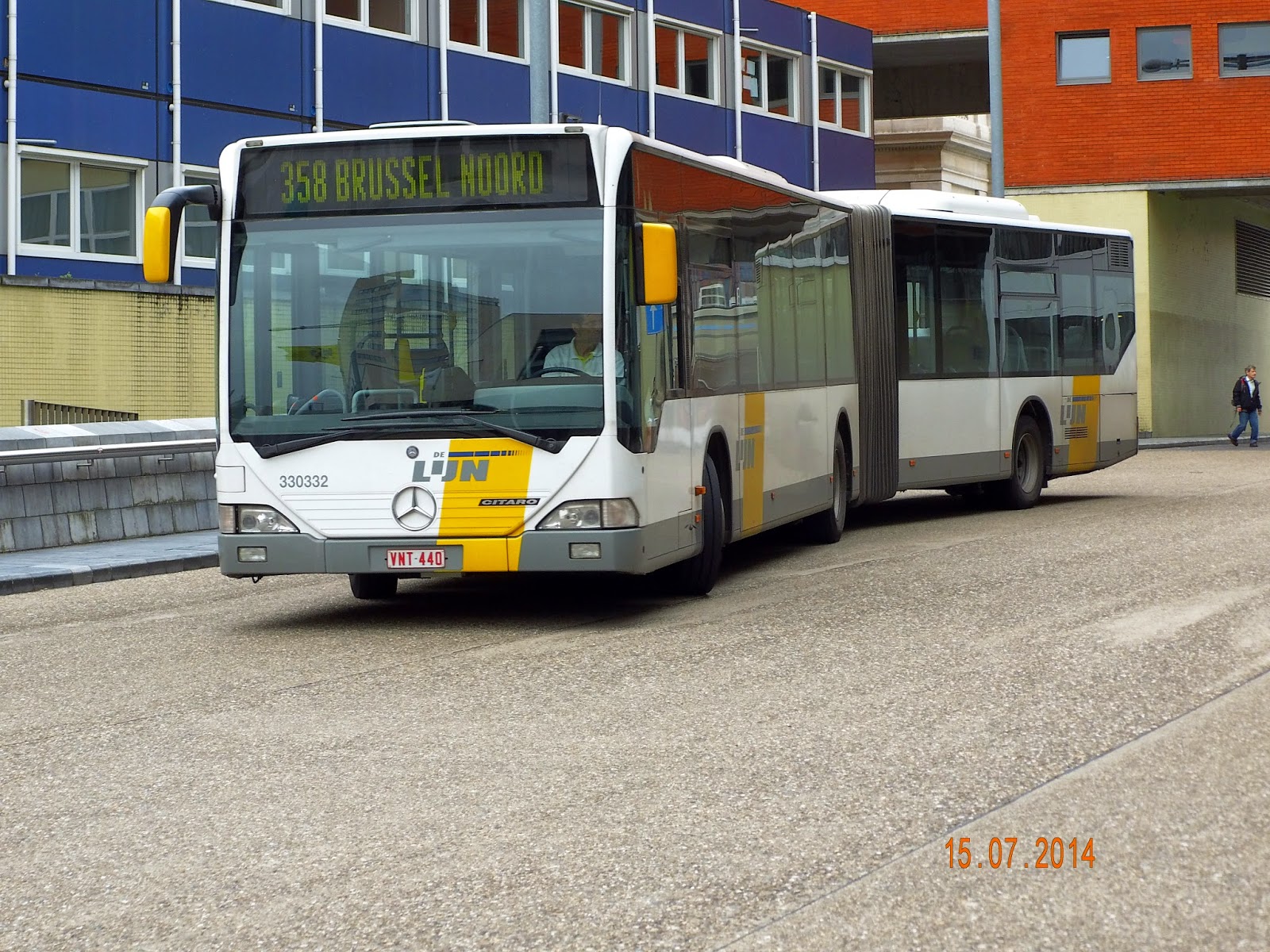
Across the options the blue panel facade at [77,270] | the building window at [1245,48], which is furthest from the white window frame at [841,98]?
the blue panel facade at [77,270]

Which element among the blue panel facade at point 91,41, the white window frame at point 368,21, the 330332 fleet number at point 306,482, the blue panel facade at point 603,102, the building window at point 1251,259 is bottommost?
the 330332 fleet number at point 306,482

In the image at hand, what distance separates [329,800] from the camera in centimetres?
625

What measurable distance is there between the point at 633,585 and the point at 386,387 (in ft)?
9.47

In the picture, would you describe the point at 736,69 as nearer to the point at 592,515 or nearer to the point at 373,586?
the point at 373,586

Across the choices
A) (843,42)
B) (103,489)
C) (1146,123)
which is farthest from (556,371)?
(843,42)

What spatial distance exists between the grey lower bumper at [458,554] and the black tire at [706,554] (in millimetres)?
1128

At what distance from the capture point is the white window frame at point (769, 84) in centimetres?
4202

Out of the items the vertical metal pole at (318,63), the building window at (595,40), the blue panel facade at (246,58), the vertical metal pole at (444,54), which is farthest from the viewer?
the building window at (595,40)

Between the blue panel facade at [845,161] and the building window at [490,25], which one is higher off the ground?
the building window at [490,25]

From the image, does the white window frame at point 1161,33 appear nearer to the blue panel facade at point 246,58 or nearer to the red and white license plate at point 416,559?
the blue panel facade at point 246,58

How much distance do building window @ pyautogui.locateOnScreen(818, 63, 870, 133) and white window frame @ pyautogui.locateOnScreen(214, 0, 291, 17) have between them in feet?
55.4

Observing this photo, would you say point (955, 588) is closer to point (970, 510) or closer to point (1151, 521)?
point (1151, 521)

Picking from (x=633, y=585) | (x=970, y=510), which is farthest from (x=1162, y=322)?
(x=633, y=585)
